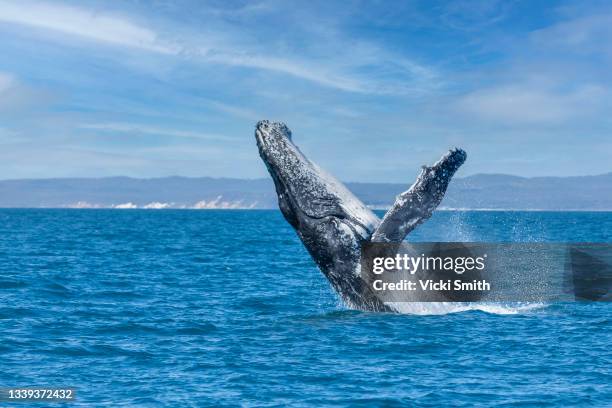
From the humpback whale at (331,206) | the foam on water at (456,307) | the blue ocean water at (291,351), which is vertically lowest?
the blue ocean water at (291,351)

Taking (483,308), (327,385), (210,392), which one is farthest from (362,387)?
(483,308)

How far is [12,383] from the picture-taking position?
32.9 ft

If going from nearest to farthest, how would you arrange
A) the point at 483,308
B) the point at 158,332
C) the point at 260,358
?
1. the point at 260,358
2. the point at 158,332
3. the point at 483,308

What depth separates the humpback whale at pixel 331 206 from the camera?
11.7m

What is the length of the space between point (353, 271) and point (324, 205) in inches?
47.1

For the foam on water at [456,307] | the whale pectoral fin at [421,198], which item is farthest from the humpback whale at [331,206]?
the foam on water at [456,307]

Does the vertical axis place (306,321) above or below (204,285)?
below

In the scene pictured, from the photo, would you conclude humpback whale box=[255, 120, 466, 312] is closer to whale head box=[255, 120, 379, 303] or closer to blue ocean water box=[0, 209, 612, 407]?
whale head box=[255, 120, 379, 303]

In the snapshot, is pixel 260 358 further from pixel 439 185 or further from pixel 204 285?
pixel 204 285

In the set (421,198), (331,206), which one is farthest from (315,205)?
(421,198)

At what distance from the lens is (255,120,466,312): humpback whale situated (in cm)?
1173

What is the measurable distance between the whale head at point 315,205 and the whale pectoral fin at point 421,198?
0.65 metres

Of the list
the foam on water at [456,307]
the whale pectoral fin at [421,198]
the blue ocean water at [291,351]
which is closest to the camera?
the blue ocean water at [291,351]

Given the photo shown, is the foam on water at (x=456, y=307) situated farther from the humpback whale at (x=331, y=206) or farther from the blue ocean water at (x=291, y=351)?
the humpback whale at (x=331, y=206)
